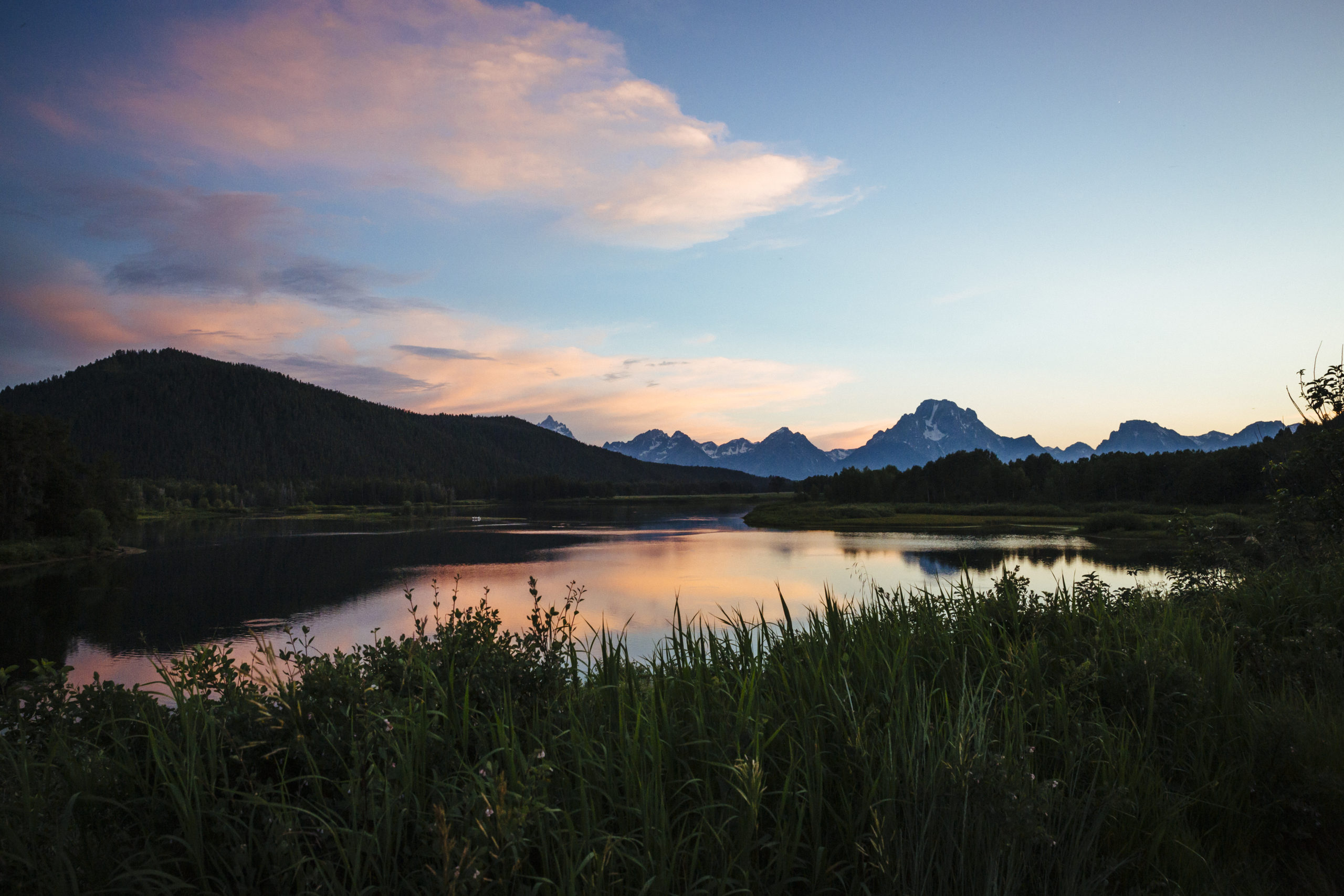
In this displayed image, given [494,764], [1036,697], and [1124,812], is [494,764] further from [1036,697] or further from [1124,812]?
[1036,697]

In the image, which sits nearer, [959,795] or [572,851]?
[572,851]

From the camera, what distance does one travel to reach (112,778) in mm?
2662

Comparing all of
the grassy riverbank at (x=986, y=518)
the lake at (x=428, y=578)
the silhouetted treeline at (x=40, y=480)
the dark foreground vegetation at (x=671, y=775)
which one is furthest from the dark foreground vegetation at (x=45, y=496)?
the grassy riverbank at (x=986, y=518)

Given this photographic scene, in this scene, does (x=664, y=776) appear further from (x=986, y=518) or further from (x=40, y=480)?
(x=986, y=518)

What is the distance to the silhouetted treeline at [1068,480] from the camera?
220 feet

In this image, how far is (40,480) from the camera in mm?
44969

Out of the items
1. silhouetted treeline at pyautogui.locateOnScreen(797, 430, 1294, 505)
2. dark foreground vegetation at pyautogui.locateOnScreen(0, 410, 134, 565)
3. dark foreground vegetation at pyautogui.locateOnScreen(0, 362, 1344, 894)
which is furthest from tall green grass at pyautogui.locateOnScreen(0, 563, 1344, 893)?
silhouetted treeline at pyautogui.locateOnScreen(797, 430, 1294, 505)

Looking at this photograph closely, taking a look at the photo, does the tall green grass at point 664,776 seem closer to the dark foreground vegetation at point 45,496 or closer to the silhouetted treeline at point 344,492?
the dark foreground vegetation at point 45,496

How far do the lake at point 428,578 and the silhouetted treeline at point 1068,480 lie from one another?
24637mm

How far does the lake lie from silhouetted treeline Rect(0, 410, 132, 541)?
4484 millimetres

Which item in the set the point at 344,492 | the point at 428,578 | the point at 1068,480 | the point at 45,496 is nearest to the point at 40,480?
the point at 45,496

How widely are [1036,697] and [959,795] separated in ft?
→ 5.80

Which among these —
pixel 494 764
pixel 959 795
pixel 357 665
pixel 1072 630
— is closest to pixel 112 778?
pixel 357 665

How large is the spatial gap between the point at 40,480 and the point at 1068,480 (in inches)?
4307
